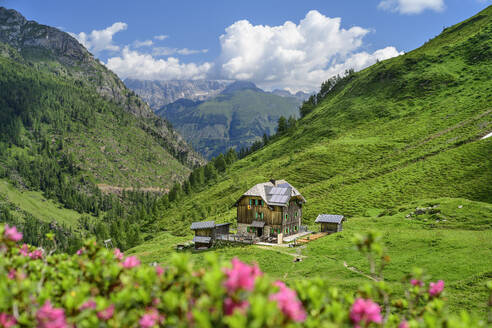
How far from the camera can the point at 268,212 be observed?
203 feet

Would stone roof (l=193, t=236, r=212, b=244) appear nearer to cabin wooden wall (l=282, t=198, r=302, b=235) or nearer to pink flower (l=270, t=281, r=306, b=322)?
cabin wooden wall (l=282, t=198, r=302, b=235)

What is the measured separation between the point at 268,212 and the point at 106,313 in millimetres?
56291

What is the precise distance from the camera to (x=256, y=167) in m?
143

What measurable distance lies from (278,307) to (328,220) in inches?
2163

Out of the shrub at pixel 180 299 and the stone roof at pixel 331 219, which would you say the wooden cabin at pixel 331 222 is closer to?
the stone roof at pixel 331 219

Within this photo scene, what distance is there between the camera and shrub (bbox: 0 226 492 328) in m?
5.25

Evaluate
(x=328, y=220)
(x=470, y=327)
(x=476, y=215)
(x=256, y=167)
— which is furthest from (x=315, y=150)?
(x=470, y=327)

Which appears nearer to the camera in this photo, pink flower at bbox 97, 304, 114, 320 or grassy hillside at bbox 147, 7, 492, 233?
pink flower at bbox 97, 304, 114, 320

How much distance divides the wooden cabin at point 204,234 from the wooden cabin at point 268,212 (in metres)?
6.79

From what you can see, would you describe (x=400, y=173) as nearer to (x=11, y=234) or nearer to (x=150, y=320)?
(x=150, y=320)

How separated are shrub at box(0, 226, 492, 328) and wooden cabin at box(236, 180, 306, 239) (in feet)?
171

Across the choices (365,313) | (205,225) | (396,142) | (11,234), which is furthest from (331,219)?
(396,142)

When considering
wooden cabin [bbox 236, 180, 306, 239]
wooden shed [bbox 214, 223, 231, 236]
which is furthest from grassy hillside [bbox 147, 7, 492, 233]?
wooden shed [bbox 214, 223, 231, 236]

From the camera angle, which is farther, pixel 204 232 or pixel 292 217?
pixel 292 217
